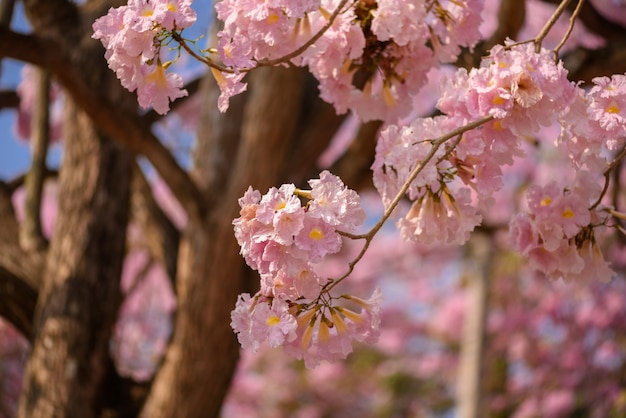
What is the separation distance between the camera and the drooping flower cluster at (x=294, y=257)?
1.21 meters

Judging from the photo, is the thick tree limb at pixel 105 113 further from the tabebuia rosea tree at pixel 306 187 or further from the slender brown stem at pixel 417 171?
the slender brown stem at pixel 417 171

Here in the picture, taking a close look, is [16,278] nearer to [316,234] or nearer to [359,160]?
[359,160]

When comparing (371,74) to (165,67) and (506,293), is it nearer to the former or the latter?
(165,67)

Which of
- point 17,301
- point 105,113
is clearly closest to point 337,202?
point 105,113

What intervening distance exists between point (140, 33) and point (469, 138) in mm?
570

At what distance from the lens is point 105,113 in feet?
8.88

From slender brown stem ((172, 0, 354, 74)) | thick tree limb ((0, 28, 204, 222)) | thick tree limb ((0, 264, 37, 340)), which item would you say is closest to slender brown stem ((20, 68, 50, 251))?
thick tree limb ((0, 264, 37, 340))

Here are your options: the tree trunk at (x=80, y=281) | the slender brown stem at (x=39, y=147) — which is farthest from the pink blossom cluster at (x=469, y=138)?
the slender brown stem at (x=39, y=147)

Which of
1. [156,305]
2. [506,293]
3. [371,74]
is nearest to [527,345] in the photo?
[506,293]

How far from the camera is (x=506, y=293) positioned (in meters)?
7.01

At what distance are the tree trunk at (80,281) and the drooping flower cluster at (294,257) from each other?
1658mm

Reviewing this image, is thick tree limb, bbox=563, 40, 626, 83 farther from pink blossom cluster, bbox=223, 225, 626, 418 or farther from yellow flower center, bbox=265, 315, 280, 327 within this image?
pink blossom cluster, bbox=223, 225, 626, 418

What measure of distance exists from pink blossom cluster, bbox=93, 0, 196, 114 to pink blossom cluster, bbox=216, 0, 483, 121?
0.37ft

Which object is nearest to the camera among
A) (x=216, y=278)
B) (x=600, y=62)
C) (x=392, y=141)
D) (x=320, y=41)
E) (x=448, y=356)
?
(x=392, y=141)
